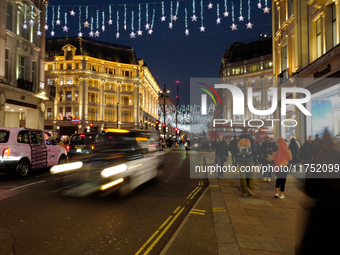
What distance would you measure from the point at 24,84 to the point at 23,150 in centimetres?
1638

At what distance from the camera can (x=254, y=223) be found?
514 cm

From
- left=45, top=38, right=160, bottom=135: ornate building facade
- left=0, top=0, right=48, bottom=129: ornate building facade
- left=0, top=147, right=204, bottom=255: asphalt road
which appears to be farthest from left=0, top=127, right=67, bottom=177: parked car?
left=45, top=38, right=160, bottom=135: ornate building facade

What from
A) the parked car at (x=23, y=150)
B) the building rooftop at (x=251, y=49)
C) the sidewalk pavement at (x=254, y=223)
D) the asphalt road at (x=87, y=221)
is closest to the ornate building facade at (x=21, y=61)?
the parked car at (x=23, y=150)

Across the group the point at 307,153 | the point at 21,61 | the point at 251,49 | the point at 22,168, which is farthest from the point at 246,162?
the point at 251,49

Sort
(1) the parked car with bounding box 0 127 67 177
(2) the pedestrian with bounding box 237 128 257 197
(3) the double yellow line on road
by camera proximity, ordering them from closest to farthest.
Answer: (3) the double yellow line on road
(2) the pedestrian with bounding box 237 128 257 197
(1) the parked car with bounding box 0 127 67 177

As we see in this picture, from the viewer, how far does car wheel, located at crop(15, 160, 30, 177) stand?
32.1 ft

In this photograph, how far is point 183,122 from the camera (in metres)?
76.8

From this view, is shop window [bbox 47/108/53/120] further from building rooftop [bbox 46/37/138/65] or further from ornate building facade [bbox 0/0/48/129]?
ornate building facade [bbox 0/0/48/129]

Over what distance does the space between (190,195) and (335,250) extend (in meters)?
4.51

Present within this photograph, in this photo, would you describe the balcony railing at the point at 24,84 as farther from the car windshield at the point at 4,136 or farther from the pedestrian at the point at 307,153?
the pedestrian at the point at 307,153

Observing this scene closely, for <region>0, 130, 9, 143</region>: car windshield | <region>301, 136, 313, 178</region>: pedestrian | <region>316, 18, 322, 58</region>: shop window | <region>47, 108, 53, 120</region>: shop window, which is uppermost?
<region>316, 18, 322, 58</region>: shop window

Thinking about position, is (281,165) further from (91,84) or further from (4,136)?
(91,84)

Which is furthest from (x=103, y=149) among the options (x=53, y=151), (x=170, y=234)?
(x=53, y=151)

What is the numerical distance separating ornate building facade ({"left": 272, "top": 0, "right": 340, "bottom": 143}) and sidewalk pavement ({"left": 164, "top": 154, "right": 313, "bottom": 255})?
324 inches
